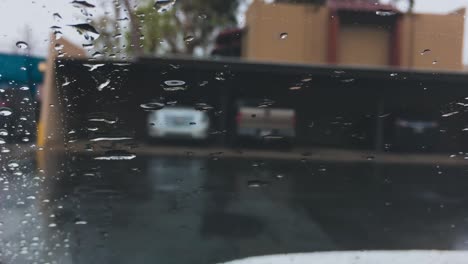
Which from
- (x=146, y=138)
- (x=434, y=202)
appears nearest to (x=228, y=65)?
(x=146, y=138)

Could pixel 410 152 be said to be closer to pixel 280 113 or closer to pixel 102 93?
pixel 280 113

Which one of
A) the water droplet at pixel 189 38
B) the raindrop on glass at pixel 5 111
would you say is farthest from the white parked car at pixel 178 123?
the raindrop on glass at pixel 5 111

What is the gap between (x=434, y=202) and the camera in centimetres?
527

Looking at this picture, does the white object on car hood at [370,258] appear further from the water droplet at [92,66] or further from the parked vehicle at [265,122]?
the water droplet at [92,66]

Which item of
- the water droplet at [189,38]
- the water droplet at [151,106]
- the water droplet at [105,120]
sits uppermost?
the water droplet at [189,38]

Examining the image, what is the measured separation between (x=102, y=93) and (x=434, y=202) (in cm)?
363

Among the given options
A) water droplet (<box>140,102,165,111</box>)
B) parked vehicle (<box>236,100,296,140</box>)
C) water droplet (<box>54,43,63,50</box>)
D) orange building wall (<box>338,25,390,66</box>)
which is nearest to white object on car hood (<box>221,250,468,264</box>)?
orange building wall (<box>338,25,390,66</box>)

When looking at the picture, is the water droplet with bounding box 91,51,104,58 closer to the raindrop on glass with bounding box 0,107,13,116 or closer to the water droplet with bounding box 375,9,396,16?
the raindrop on glass with bounding box 0,107,13,116

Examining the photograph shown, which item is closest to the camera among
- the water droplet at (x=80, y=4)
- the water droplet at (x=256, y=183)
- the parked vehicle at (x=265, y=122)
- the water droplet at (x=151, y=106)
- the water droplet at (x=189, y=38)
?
the water droplet at (x=80, y=4)

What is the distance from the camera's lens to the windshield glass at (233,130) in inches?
131

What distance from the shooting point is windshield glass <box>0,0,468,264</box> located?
3338 mm

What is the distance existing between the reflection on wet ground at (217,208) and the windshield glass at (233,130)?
0.07ft

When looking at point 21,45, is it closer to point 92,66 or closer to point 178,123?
point 92,66

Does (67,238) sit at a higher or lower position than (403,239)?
higher
